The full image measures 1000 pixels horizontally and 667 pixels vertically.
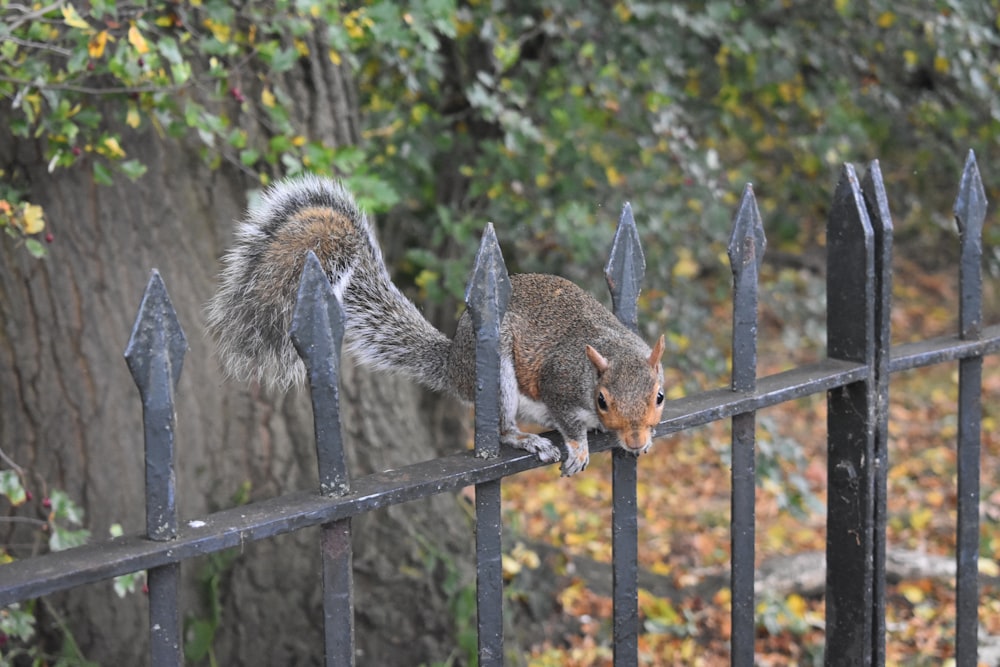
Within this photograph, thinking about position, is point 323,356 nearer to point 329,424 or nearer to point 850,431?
point 329,424

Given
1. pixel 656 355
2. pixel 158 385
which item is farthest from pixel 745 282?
pixel 158 385

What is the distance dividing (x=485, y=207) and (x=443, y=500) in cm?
104

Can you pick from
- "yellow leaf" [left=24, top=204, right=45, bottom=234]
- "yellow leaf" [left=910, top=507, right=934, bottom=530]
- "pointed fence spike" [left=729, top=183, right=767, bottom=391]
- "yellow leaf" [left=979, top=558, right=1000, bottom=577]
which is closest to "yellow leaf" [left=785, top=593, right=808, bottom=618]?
"yellow leaf" [left=979, top=558, right=1000, bottom=577]

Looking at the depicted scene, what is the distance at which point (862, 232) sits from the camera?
1.78 meters

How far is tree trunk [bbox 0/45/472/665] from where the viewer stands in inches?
95.7

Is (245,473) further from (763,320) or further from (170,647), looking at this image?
(763,320)

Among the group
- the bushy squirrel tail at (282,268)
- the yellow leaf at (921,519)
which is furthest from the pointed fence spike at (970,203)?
the yellow leaf at (921,519)

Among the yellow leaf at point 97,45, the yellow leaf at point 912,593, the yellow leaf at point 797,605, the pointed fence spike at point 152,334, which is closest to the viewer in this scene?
the pointed fence spike at point 152,334

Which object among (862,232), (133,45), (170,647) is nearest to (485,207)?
(133,45)

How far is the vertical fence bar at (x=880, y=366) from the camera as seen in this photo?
71.7 inches

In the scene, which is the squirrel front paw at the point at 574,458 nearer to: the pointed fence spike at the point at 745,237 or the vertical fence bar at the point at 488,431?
the vertical fence bar at the point at 488,431

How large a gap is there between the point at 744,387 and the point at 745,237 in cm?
24

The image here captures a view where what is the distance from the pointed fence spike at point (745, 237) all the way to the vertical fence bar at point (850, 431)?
198mm

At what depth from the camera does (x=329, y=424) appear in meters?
1.29
